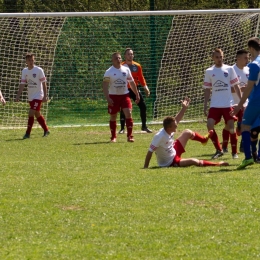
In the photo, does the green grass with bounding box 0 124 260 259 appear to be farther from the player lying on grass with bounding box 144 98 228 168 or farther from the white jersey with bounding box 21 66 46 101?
the white jersey with bounding box 21 66 46 101

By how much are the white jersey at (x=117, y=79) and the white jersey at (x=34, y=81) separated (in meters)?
2.15

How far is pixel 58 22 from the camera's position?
71.6ft

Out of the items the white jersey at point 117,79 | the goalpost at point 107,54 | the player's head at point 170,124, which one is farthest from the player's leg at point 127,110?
the player's head at point 170,124

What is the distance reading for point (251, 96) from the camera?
11445mm

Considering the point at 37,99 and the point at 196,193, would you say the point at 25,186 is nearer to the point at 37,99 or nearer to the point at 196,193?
the point at 196,193

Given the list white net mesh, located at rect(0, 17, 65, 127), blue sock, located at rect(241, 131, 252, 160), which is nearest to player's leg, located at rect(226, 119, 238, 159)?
Result: blue sock, located at rect(241, 131, 252, 160)

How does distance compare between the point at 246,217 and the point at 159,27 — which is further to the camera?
the point at 159,27

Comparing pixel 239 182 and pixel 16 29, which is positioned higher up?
pixel 16 29

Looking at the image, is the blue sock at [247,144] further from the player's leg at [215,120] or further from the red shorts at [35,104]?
the red shorts at [35,104]

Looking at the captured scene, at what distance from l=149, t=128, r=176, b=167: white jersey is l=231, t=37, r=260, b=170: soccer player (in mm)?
1112

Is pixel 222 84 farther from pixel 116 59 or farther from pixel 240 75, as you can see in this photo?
pixel 116 59

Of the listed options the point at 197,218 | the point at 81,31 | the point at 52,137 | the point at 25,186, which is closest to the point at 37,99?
the point at 52,137

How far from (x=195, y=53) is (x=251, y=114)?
35.1ft

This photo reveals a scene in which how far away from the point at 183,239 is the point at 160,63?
602 inches
